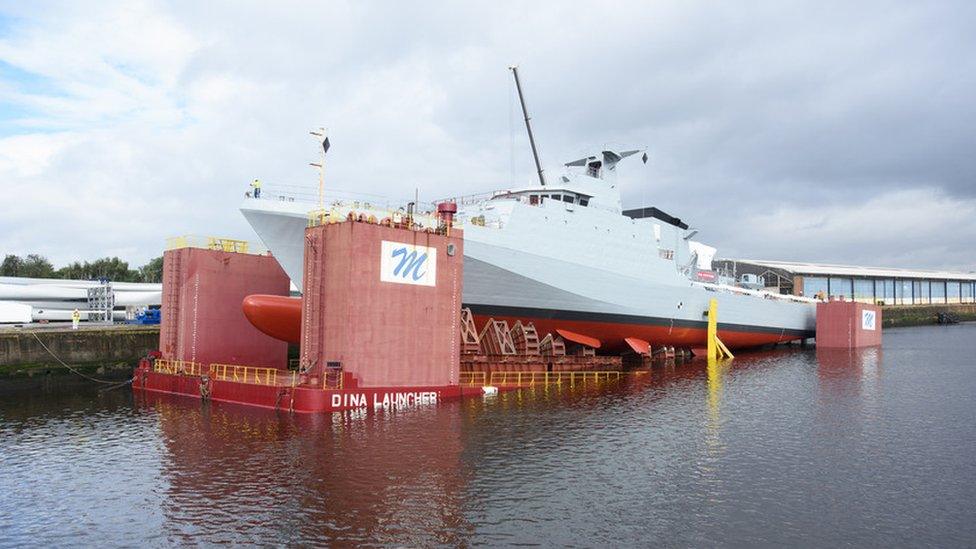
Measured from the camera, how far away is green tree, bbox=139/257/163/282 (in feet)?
293

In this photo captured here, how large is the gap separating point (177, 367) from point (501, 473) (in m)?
17.1

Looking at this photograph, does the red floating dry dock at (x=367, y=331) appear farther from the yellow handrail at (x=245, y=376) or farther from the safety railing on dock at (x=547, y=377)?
the safety railing on dock at (x=547, y=377)

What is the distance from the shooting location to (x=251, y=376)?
26.1 m

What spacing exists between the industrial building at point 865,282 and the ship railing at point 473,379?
49.9 meters

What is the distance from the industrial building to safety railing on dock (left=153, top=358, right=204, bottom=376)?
185 ft

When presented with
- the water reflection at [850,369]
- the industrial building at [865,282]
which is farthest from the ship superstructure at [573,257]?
the industrial building at [865,282]

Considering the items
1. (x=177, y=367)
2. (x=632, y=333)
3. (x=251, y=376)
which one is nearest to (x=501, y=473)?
(x=251, y=376)

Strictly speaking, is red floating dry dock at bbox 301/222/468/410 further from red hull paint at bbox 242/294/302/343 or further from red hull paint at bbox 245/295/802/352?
red hull paint at bbox 245/295/802/352

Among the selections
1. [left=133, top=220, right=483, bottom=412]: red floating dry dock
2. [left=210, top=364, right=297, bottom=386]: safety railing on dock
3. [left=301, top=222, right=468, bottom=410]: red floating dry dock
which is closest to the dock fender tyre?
[left=133, top=220, right=483, bottom=412]: red floating dry dock

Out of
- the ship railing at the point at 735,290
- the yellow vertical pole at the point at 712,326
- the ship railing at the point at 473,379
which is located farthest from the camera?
the ship railing at the point at 735,290

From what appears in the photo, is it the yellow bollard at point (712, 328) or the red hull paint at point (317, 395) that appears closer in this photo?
the red hull paint at point (317, 395)

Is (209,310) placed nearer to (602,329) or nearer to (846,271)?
(602,329)

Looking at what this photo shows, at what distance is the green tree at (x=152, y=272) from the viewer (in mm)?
89244

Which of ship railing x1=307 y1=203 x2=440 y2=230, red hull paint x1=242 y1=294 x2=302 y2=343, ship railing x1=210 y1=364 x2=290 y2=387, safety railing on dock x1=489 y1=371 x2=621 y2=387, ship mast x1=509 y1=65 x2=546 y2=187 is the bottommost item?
safety railing on dock x1=489 y1=371 x2=621 y2=387
